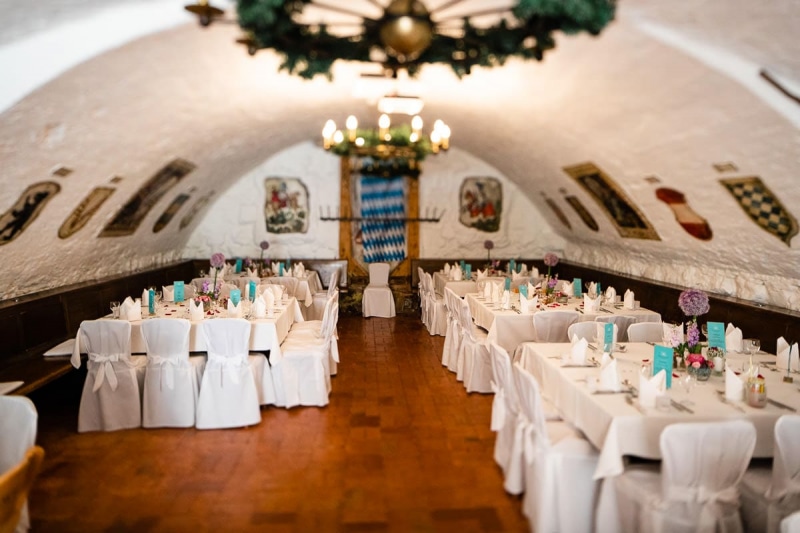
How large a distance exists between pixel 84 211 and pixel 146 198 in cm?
154

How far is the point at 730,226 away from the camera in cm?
667

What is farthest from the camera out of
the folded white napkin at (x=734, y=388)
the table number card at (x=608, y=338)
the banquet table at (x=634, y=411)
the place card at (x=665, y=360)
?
the table number card at (x=608, y=338)

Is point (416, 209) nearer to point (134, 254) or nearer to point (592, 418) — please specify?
point (134, 254)

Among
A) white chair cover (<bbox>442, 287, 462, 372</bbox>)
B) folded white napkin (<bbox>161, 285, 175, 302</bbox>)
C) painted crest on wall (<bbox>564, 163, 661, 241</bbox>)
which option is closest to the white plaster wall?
painted crest on wall (<bbox>564, 163, 661, 241</bbox>)

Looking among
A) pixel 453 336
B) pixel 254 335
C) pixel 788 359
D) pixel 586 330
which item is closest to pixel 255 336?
pixel 254 335

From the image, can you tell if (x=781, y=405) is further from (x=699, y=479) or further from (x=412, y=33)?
(x=412, y=33)

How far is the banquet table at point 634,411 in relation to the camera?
3.78 metres

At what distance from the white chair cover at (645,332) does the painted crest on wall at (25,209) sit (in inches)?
249

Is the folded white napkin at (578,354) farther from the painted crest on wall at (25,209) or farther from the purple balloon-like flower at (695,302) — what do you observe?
the painted crest on wall at (25,209)

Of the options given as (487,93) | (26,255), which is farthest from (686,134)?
(26,255)

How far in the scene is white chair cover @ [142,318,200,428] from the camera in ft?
19.5

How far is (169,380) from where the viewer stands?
599 centimetres

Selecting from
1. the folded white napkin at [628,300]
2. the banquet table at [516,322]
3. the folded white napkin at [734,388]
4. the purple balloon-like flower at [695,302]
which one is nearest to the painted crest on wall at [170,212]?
the banquet table at [516,322]

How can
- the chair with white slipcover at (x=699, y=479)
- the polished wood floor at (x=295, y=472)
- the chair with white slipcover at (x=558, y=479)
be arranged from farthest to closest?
the polished wood floor at (x=295, y=472), the chair with white slipcover at (x=558, y=479), the chair with white slipcover at (x=699, y=479)
